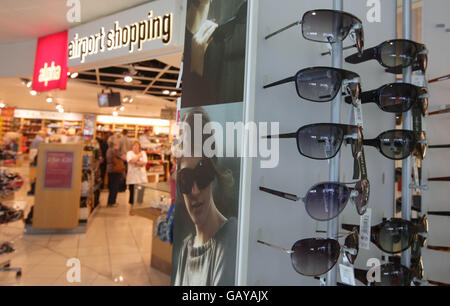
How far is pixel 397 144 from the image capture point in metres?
0.95

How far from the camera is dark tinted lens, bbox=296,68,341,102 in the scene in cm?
81

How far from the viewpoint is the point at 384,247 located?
3.08ft

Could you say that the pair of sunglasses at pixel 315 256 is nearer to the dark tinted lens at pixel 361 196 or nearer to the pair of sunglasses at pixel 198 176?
the dark tinted lens at pixel 361 196

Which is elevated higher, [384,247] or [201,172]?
[201,172]

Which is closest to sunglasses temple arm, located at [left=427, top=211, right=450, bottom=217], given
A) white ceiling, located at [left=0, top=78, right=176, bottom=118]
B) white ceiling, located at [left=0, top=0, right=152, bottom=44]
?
white ceiling, located at [left=0, top=0, right=152, bottom=44]

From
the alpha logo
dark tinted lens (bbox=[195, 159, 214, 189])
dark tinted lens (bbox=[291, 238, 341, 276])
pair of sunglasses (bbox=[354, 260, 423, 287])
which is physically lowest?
pair of sunglasses (bbox=[354, 260, 423, 287])

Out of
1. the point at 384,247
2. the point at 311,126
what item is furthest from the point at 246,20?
the point at 384,247

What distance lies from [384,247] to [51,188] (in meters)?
4.71

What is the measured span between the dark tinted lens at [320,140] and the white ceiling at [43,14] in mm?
3165

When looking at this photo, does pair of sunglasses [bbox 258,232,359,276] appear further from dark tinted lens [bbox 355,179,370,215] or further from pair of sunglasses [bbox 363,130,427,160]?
pair of sunglasses [bbox 363,130,427,160]

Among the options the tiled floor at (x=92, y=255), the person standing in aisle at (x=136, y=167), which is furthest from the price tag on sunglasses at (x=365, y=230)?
the person standing in aisle at (x=136, y=167)

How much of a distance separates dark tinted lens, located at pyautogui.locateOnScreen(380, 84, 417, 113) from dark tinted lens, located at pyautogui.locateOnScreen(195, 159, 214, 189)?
1.92ft

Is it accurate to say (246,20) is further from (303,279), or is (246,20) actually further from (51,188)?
(51,188)

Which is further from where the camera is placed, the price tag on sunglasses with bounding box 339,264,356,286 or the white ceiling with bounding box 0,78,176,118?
the white ceiling with bounding box 0,78,176,118
